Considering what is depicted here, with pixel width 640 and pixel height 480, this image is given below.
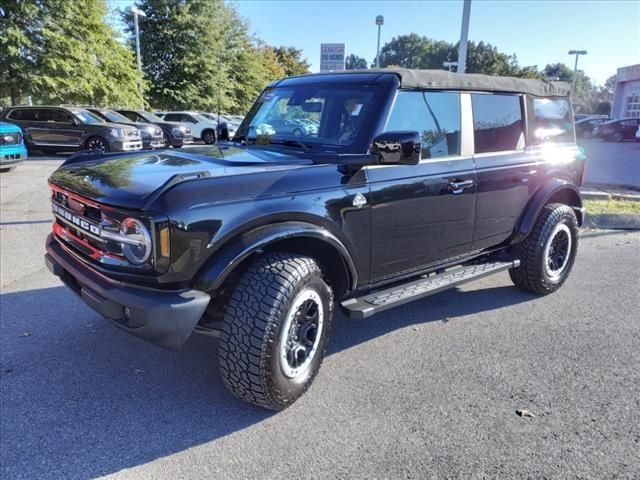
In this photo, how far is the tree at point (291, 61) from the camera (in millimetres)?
58919

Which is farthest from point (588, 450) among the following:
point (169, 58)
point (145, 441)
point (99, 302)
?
point (169, 58)

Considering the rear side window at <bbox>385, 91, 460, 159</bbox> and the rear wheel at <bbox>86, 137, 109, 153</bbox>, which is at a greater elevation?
the rear side window at <bbox>385, 91, 460, 159</bbox>

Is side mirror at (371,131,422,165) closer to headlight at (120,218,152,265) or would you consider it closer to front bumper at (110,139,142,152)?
headlight at (120,218,152,265)

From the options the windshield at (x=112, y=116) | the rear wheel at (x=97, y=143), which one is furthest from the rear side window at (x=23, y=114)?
the rear wheel at (x=97, y=143)

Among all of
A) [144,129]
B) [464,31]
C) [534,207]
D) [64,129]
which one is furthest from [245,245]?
[144,129]

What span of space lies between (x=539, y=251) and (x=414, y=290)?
1.69 m

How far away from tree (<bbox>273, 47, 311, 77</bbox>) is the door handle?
55.3 meters

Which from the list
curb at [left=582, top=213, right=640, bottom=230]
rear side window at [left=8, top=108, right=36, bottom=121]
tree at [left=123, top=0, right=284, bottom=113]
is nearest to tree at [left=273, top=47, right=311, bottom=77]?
tree at [left=123, top=0, right=284, bottom=113]

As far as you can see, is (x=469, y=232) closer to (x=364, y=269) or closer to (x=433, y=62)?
(x=364, y=269)

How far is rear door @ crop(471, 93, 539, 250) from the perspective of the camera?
160 inches

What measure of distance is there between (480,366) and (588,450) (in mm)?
958

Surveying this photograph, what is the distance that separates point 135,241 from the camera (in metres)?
2.56

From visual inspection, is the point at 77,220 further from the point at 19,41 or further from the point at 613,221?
the point at 19,41

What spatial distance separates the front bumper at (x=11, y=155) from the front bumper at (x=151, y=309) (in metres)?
10.5
